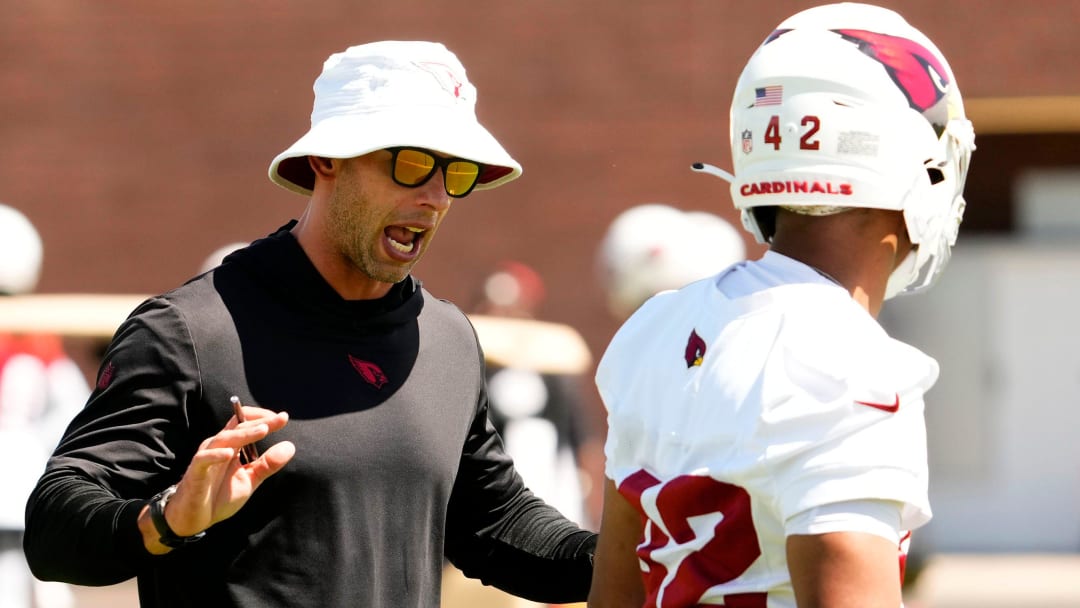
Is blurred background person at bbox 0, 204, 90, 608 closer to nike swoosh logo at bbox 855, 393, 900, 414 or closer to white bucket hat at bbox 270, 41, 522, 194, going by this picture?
white bucket hat at bbox 270, 41, 522, 194

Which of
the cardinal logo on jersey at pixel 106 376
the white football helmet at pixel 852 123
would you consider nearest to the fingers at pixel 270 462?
the cardinal logo on jersey at pixel 106 376

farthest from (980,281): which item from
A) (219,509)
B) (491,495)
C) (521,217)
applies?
(219,509)

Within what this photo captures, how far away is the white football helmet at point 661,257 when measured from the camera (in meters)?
6.77

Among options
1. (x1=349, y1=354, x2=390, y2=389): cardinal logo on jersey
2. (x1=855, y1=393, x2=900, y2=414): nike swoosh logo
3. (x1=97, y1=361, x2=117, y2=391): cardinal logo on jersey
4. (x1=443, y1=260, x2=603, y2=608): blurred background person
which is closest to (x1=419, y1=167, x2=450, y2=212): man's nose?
(x1=349, y1=354, x2=390, y2=389): cardinal logo on jersey

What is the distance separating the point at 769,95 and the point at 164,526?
119cm

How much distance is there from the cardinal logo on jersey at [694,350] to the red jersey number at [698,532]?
16 centimetres

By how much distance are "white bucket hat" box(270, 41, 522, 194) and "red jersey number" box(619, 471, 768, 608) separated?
108cm

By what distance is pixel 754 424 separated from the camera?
6.64 feet

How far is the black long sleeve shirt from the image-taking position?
9.07 ft

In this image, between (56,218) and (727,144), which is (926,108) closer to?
(727,144)

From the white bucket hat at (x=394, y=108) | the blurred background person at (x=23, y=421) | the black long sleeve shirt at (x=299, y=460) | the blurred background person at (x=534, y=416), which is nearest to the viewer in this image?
the black long sleeve shirt at (x=299, y=460)

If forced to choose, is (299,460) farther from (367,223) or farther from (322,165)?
(322,165)

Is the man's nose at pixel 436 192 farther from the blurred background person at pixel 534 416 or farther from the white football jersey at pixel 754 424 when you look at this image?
the blurred background person at pixel 534 416

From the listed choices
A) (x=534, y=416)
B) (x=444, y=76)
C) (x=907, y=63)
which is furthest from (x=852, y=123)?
(x=534, y=416)
